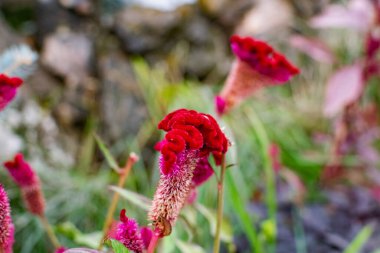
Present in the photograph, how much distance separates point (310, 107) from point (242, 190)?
1.12 meters

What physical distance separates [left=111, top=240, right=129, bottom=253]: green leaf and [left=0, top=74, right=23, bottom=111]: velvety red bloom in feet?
0.66

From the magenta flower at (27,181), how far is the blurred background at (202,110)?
97 millimetres

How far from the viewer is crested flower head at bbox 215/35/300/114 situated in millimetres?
631

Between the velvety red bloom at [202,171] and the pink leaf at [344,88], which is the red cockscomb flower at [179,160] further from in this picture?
the pink leaf at [344,88]

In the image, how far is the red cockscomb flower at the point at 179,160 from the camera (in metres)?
0.40

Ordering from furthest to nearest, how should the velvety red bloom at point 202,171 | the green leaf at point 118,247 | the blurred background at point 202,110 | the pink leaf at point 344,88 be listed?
the pink leaf at point 344,88 < the blurred background at point 202,110 < the velvety red bloom at point 202,171 < the green leaf at point 118,247

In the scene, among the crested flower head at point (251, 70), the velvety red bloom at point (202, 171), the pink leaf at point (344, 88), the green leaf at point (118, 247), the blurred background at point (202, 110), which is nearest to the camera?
the green leaf at point (118, 247)

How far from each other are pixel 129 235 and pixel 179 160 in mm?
80

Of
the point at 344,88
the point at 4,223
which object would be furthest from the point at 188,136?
the point at 344,88

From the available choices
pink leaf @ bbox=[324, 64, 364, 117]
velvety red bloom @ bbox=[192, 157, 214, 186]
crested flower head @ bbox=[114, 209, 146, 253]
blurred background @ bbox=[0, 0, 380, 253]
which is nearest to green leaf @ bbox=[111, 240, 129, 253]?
crested flower head @ bbox=[114, 209, 146, 253]

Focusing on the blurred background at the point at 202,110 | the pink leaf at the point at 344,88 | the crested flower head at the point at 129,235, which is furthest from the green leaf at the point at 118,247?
the pink leaf at the point at 344,88

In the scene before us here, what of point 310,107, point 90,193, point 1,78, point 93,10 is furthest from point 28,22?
point 1,78

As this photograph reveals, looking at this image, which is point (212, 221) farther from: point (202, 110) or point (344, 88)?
point (202, 110)

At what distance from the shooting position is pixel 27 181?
57 cm
